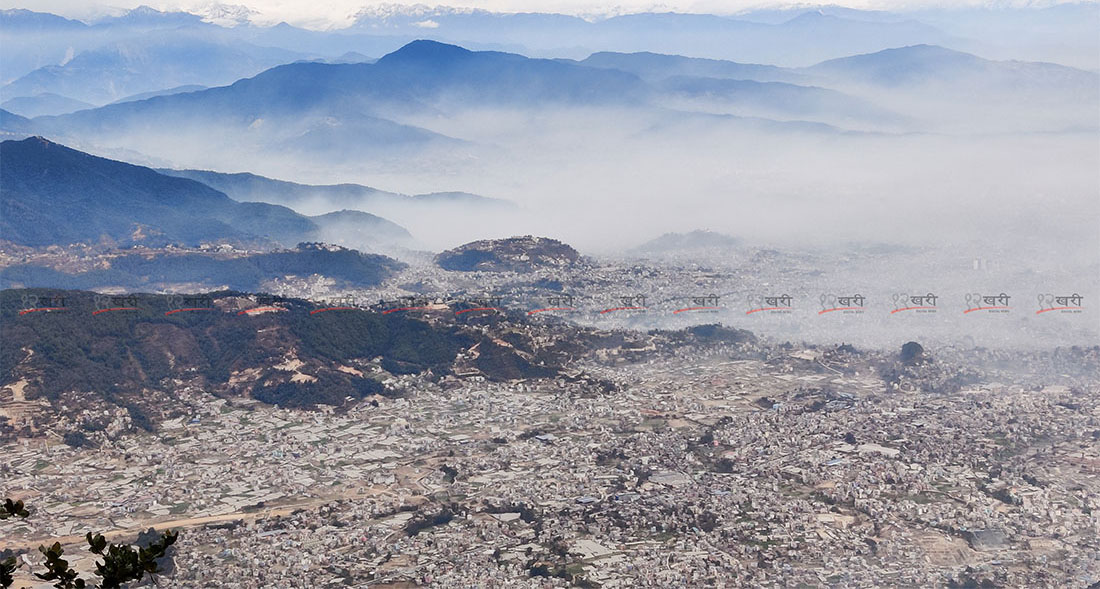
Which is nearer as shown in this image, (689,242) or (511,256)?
(511,256)

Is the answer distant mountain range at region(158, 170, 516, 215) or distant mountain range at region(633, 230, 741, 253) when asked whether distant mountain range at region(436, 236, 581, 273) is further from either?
distant mountain range at region(158, 170, 516, 215)

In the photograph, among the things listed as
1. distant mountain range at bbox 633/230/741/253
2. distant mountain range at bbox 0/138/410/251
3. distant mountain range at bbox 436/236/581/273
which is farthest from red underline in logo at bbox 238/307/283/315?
distant mountain range at bbox 633/230/741/253

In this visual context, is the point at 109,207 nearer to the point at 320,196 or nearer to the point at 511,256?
the point at 320,196

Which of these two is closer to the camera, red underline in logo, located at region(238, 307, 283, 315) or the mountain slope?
red underline in logo, located at region(238, 307, 283, 315)

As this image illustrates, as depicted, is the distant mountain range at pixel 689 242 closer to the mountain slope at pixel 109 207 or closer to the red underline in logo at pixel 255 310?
the mountain slope at pixel 109 207

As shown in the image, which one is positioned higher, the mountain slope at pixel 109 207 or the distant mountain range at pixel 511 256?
the mountain slope at pixel 109 207

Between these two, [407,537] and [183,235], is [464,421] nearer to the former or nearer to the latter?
[407,537]

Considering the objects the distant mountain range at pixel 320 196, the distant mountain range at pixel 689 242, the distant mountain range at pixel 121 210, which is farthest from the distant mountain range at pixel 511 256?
Answer: the distant mountain range at pixel 320 196

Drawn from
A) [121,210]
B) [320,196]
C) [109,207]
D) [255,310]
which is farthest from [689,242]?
[320,196]
